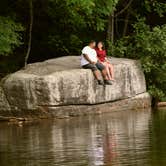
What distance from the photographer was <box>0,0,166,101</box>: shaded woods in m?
26.7

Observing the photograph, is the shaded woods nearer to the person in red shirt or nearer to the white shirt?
the person in red shirt

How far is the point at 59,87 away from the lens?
22.3m

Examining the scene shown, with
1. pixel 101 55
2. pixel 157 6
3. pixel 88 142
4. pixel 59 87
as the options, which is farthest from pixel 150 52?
pixel 88 142

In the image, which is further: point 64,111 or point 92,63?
point 92,63

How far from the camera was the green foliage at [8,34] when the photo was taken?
25.2 metres

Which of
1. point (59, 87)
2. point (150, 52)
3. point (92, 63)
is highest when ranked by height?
point (150, 52)

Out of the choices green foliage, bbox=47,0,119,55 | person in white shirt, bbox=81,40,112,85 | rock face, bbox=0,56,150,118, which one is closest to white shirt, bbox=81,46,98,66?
person in white shirt, bbox=81,40,112,85

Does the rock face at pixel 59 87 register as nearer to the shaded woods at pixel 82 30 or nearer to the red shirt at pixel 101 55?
the red shirt at pixel 101 55

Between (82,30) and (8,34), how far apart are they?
546 centimetres

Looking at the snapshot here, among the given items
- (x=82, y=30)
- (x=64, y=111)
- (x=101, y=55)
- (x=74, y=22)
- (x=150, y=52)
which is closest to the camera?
(x=64, y=111)

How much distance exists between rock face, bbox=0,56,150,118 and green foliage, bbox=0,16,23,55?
80.4 inches

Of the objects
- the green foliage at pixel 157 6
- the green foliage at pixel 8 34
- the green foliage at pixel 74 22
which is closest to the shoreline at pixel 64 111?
the green foliage at pixel 74 22

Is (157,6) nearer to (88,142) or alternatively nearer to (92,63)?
(92,63)

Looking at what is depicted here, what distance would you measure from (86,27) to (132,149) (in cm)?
1713
